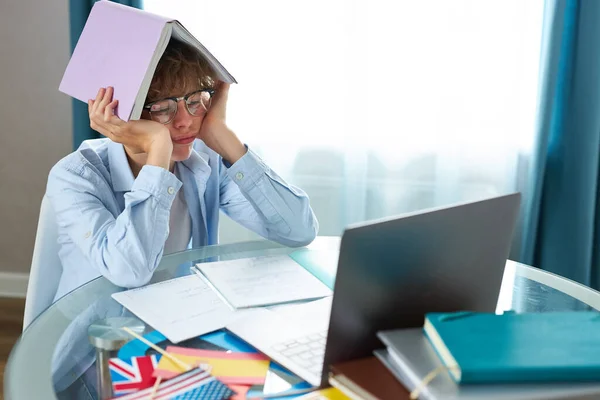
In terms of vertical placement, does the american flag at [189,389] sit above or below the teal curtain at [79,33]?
below

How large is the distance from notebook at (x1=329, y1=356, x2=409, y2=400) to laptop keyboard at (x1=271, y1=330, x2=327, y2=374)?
96 millimetres

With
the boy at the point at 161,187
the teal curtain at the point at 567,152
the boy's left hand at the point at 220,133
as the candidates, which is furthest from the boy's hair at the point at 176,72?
the teal curtain at the point at 567,152

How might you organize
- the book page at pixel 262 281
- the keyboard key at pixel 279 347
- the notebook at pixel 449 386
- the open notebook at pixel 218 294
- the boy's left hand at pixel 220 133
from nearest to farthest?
the notebook at pixel 449 386
the keyboard key at pixel 279 347
the open notebook at pixel 218 294
the book page at pixel 262 281
the boy's left hand at pixel 220 133

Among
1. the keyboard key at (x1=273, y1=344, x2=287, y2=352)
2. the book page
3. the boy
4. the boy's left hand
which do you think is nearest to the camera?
the keyboard key at (x1=273, y1=344, x2=287, y2=352)

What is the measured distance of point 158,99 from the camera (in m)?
1.47

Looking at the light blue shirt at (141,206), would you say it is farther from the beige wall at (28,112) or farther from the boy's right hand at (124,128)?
the beige wall at (28,112)

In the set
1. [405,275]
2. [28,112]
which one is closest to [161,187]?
[405,275]

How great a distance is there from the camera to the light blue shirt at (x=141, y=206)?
1.35 metres

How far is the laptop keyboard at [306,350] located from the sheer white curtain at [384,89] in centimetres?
160

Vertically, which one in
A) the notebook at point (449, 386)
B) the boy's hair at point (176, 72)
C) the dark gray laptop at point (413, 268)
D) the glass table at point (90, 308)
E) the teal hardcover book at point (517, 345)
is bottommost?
the glass table at point (90, 308)

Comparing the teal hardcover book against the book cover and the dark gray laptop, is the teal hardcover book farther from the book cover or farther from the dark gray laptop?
the book cover

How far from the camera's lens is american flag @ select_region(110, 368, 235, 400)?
891mm

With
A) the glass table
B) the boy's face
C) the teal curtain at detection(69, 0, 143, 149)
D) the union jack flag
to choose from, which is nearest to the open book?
the boy's face

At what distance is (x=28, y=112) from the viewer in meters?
2.80
